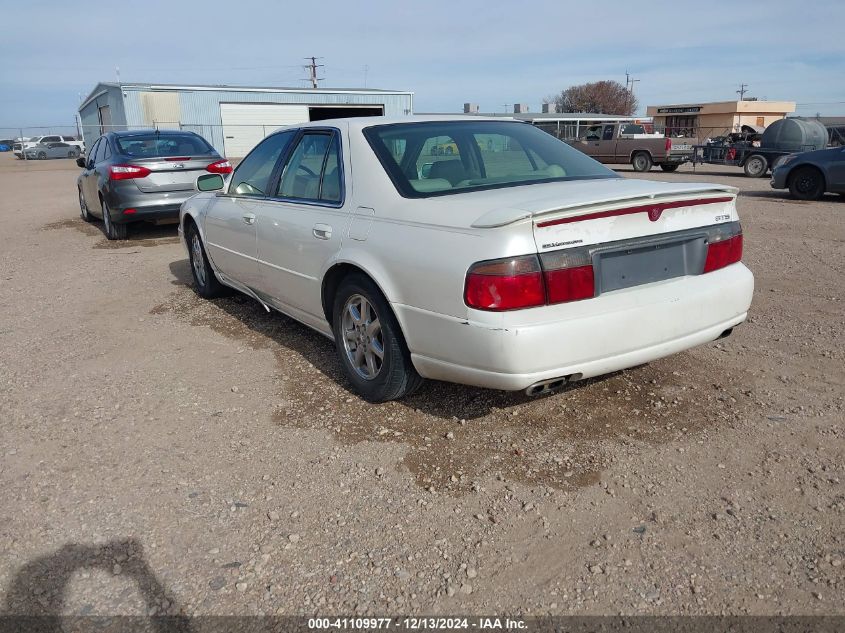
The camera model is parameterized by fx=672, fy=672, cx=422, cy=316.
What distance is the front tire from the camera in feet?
11.6

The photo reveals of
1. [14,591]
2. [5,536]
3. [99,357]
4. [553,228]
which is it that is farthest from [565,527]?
[99,357]

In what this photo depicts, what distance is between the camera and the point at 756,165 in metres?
20.0

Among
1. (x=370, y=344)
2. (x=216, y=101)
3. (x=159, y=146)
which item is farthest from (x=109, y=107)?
(x=370, y=344)

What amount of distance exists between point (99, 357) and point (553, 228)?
3554 millimetres

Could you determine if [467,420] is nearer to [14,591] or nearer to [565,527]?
[565,527]

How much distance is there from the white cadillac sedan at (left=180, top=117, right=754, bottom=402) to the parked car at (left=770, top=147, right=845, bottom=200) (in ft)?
35.9

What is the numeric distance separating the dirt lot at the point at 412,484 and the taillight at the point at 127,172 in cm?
466

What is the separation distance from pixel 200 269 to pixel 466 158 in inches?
135

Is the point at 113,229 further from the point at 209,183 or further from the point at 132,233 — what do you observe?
the point at 209,183

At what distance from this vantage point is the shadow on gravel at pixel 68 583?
2299 millimetres

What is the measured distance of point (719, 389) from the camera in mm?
3947

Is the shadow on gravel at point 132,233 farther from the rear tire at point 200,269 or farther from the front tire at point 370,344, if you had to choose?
the front tire at point 370,344

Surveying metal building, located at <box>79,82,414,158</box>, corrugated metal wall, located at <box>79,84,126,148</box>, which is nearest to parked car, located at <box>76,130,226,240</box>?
metal building, located at <box>79,82,414,158</box>

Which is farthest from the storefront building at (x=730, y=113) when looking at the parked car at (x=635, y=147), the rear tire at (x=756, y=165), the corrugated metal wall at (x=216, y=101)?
the rear tire at (x=756, y=165)
